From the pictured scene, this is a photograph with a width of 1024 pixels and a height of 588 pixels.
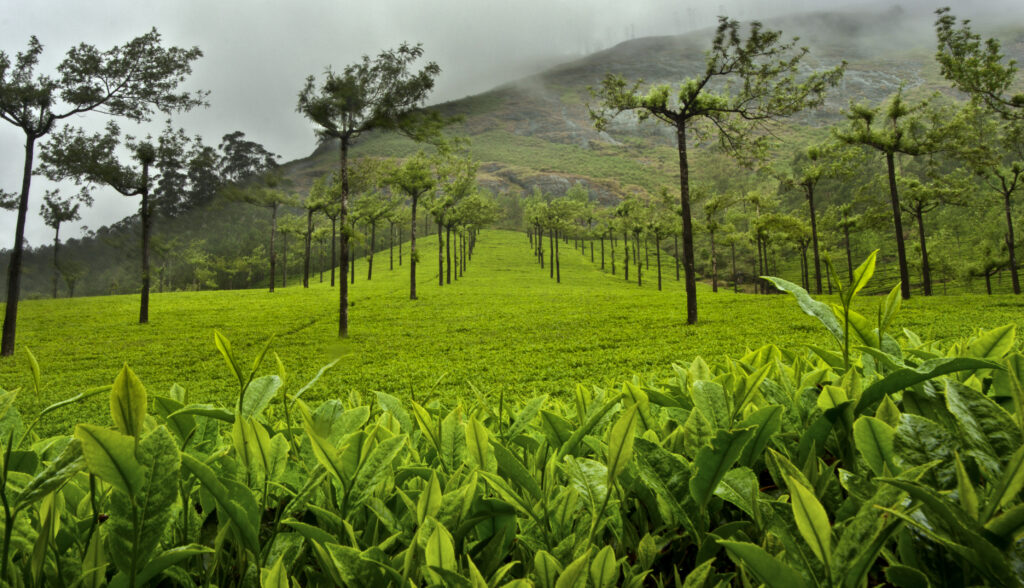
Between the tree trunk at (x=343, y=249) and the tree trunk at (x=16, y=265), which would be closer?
the tree trunk at (x=16, y=265)

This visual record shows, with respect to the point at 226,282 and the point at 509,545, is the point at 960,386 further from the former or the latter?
the point at 226,282

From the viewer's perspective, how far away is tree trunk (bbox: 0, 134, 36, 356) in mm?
14531

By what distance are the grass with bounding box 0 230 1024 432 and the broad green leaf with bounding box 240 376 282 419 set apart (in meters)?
0.17

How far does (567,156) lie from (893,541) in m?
188

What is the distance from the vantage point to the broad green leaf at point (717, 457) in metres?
0.54

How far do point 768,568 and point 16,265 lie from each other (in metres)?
22.6

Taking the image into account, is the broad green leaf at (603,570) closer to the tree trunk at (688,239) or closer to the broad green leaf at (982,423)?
the broad green leaf at (982,423)

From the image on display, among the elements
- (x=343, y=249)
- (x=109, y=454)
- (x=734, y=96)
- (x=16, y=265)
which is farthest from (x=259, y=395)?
(x=16, y=265)

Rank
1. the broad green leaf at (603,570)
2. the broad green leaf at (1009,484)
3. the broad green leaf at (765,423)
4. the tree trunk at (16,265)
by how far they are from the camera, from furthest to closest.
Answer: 1. the tree trunk at (16,265)
2. the broad green leaf at (765,423)
3. the broad green leaf at (603,570)
4. the broad green leaf at (1009,484)

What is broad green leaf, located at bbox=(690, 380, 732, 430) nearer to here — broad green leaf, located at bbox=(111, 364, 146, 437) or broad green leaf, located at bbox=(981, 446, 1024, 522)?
broad green leaf, located at bbox=(981, 446, 1024, 522)

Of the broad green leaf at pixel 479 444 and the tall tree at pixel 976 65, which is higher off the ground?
the tall tree at pixel 976 65

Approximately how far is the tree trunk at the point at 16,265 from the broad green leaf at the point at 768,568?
21.3 metres

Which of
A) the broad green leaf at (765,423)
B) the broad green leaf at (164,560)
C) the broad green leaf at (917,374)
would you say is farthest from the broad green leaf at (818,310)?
the broad green leaf at (164,560)

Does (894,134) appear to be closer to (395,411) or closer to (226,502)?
(395,411)
